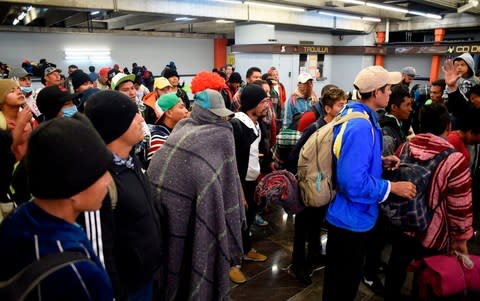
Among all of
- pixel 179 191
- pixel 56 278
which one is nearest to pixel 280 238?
pixel 179 191

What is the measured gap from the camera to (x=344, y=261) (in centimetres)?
200

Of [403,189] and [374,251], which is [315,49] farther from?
[403,189]

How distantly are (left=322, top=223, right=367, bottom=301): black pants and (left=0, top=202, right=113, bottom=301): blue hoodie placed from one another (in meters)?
1.45

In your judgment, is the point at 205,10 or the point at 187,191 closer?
the point at 187,191

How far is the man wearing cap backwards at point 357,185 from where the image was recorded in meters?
1.78

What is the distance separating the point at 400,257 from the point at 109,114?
208 cm

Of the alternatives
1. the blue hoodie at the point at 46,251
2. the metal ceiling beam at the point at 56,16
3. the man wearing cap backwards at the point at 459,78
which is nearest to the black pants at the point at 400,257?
the blue hoodie at the point at 46,251

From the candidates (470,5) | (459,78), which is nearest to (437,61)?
(470,5)

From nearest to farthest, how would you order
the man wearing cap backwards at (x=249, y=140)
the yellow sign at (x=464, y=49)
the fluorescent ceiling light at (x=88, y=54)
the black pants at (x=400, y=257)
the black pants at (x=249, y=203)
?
the black pants at (x=400, y=257)
the man wearing cap backwards at (x=249, y=140)
the black pants at (x=249, y=203)
the yellow sign at (x=464, y=49)
the fluorescent ceiling light at (x=88, y=54)

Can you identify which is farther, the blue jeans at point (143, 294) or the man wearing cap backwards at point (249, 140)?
the man wearing cap backwards at point (249, 140)

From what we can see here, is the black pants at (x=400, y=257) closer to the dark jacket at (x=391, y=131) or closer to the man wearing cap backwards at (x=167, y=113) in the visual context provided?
the dark jacket at (x=391, y=131)

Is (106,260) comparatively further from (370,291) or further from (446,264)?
(370,291)

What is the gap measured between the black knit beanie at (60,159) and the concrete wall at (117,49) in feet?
38.6

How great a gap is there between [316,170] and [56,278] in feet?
5.43
